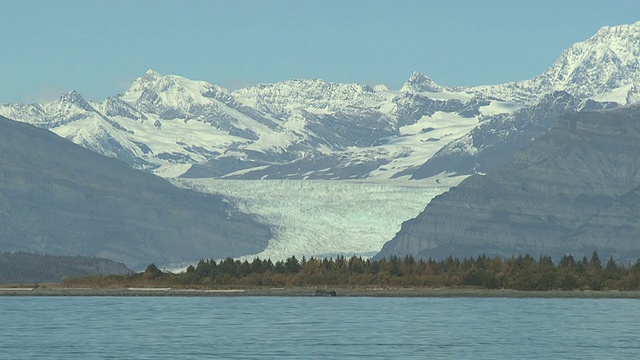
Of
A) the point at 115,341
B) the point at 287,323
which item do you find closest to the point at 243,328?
the point at 287,323

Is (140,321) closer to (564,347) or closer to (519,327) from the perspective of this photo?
(519,327)

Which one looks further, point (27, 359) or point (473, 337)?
point (473, 337)

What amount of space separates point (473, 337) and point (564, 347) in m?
13.3

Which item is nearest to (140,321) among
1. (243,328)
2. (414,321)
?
(243,328)

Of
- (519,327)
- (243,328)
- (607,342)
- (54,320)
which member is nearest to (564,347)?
(607,342)

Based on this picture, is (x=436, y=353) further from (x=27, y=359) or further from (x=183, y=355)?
(x=27, y=359)

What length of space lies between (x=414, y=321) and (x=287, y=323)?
1492cm

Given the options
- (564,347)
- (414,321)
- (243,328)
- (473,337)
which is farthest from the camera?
(414,321)

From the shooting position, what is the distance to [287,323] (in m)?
187

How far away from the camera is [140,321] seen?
7549 inches

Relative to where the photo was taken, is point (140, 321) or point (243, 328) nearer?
point (243, 328)

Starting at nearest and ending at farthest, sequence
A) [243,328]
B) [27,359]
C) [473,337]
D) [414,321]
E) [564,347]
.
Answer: [27,359] < [564,347] < [473,337] < [243,328] < [414,321]

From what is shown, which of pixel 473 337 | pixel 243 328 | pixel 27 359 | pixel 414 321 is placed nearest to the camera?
pixel 27 359

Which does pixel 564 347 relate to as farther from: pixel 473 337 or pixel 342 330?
pixel 342 330
